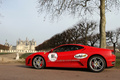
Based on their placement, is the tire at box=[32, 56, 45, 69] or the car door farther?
the tire at box=[32, 56, 45, 69]

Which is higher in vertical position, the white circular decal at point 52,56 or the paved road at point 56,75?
the white circular decal at point 52,56

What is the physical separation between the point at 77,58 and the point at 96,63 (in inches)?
32.4

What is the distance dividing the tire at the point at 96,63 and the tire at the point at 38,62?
7.05 ft

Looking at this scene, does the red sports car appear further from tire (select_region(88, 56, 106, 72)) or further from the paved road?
the paved road

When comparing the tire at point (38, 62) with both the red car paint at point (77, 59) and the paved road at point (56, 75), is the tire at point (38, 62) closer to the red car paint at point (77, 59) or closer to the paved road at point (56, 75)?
the red car paint at point (77, 59)

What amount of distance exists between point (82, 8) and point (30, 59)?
21.5 ft

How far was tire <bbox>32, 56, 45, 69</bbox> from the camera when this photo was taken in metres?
6.66

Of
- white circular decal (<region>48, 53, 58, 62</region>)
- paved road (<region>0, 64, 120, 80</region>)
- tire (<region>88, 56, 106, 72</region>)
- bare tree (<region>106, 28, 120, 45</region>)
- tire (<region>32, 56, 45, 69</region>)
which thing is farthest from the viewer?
bare tree (<region>106, 28, 120, 45</region>)

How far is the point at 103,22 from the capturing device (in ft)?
31.0

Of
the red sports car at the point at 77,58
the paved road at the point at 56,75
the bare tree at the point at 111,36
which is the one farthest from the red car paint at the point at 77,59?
the bare tree at the point at 111,36

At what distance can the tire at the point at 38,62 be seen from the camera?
6656 millimetres

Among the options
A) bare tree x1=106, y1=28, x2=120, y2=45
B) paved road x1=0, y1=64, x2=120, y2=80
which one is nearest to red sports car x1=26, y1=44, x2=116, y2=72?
paved road x1=0, y1=64, x2=120, y2=80

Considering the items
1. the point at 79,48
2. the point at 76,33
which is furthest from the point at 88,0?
the point at 76,33

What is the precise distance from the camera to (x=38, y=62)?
6742mm
